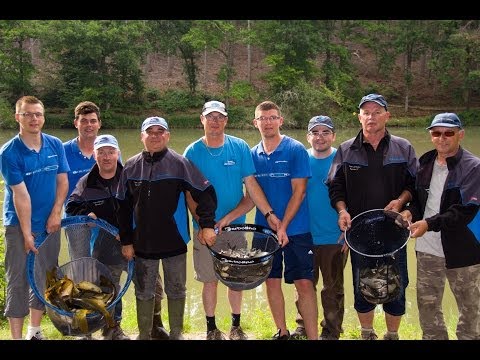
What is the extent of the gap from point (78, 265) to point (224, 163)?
1473 millimetres

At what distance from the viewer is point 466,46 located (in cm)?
3609

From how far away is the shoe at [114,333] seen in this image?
4.57 meters

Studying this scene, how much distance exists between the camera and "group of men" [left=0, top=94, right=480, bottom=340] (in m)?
3.84

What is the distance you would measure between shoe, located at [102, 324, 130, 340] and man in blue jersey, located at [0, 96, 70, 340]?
558 millimetres

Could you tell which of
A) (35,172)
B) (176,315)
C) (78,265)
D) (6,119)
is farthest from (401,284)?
(6,119)

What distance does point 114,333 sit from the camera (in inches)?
183

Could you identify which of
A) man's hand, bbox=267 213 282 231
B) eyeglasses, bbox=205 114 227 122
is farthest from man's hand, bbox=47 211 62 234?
man's hand, bbox=267 213 282 231

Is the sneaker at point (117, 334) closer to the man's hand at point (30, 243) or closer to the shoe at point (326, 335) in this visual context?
the man's hand at point (30, 243)

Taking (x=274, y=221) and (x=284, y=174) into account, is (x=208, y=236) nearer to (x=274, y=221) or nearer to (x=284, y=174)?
(x=274, y=221)

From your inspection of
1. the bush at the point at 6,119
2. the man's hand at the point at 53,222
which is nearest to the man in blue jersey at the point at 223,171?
the man's hand at the point at 53,222

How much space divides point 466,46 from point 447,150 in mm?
36376

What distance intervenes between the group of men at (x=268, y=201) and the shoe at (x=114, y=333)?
2 cm

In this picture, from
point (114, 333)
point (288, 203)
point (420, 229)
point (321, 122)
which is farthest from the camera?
point (114, 333)

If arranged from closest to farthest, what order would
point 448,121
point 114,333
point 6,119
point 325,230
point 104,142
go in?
point 448,121, point 104,142, point 325,230, point 114,333, point 6,119
